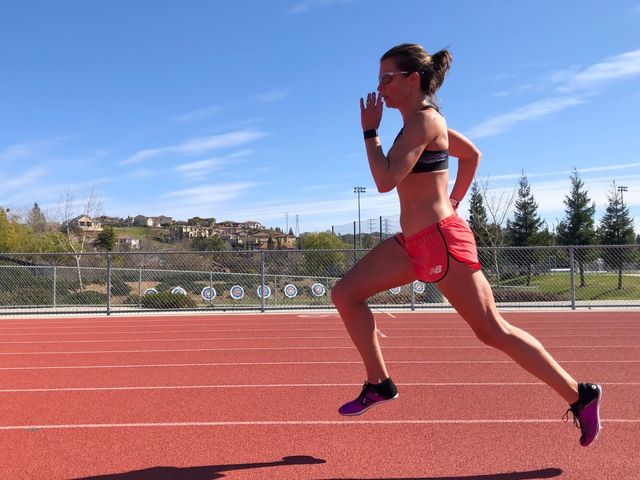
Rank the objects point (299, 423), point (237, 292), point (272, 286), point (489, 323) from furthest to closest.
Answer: point (272, 286), point (237, 292), point (299, 423), point (489, 323)

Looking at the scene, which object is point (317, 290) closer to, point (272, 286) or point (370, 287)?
point (272, 286)

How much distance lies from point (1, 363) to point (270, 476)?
5632 millimetres

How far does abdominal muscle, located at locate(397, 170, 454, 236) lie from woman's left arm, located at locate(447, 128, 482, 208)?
14.9 inches

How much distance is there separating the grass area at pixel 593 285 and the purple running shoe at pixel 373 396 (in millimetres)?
18777

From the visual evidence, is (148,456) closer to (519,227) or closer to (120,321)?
(120,321)

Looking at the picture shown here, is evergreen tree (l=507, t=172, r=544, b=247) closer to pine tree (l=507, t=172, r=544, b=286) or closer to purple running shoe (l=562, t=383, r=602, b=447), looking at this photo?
pine tree (l=507, t=172, r=544, b=286)

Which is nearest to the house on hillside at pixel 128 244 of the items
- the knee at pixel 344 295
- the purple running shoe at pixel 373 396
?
the purple running shoe at pixel 373 396

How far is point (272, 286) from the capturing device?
20484 mm

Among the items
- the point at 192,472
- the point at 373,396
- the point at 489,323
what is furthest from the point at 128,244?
the point at 489,323

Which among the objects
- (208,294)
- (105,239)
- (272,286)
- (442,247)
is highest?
(105,239)

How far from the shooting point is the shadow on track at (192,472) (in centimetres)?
322

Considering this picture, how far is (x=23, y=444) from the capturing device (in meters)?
3.88

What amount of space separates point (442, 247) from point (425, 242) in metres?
0.09

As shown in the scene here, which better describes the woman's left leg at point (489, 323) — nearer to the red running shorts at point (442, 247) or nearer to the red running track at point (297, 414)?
the red running shorts at point (442, 247)
